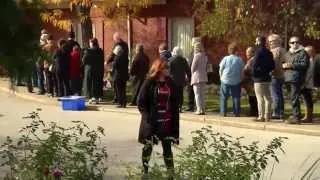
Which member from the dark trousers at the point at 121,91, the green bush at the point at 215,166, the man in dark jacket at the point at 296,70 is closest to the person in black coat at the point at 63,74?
the dark trousers at the point at 121,91

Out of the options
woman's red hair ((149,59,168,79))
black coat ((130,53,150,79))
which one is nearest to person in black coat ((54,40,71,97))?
black coat ((130,53,150,79))

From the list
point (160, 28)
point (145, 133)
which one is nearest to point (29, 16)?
point (145, 133)

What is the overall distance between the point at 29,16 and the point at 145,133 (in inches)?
218

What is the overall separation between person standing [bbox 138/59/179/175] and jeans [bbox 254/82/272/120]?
6.46 metres

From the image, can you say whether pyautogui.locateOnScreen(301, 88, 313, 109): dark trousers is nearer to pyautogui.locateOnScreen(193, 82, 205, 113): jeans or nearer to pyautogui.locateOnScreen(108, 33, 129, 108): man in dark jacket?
pyautogui.locateOnScreen(193, 82, 205, 113): jeans

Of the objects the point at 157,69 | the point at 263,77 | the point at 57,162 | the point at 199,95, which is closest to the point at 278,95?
the point at 263,77

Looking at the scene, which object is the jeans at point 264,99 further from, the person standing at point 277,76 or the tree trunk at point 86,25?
the tree trunk at point 86,25

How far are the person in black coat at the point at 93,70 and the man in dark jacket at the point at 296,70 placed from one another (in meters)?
5.99

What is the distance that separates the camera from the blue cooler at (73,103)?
62.0ft

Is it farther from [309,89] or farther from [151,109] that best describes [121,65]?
[151,109]

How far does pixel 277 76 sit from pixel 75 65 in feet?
21.6

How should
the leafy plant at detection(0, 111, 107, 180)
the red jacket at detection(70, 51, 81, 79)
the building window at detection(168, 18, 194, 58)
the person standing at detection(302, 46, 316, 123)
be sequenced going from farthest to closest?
the building window at detection(168, 18, 194, 58), the red jacket at detection(70, 51, 81, 79), the person standing at detection(302, 46, 316, 123), the leafy plant at detection(0, 111, 107, 180)

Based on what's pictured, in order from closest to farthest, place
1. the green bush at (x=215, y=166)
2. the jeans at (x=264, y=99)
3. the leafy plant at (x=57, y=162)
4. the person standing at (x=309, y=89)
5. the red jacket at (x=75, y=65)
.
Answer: the green bush at (x=215, y=166), the leafy plant at (x=57, y=162), the person standing at (x=309, y=89), the jeans at (x=264, y=99), the red jacket at (x=75, y=65)

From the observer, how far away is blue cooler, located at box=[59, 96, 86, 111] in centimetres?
1889
